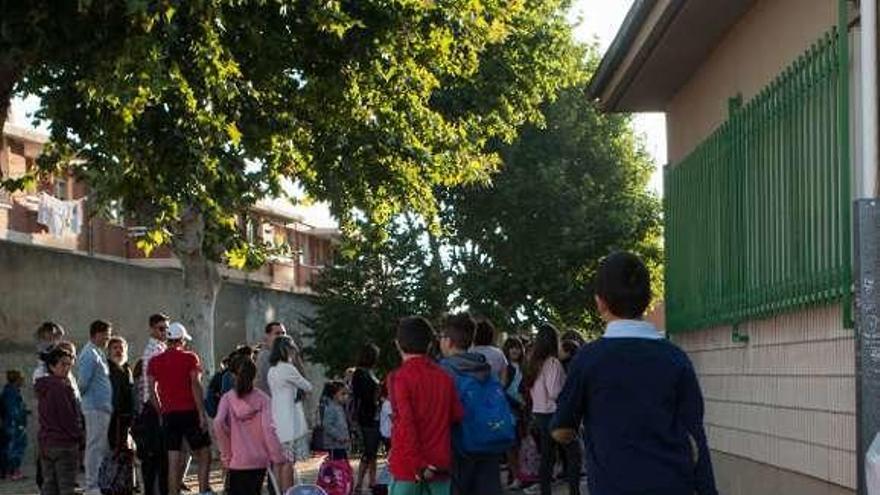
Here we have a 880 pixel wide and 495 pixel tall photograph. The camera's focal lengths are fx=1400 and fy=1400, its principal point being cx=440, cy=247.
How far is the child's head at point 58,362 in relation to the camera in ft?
42.4

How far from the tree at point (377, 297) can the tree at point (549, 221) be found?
3.49 feet

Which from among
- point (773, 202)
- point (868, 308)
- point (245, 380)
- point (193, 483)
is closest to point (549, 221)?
point (193, 483)

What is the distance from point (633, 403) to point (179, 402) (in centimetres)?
960

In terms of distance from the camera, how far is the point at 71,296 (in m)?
26.9

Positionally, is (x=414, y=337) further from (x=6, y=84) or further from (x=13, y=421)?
(x=13, y=421)

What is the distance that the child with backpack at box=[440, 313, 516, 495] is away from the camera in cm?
859

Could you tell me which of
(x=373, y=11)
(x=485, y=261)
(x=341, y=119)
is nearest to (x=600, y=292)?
(x=373, y=11)

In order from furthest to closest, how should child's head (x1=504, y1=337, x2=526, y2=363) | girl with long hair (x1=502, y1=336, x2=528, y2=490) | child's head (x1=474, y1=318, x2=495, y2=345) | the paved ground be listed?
the paved ground < child's head (x1=504, y1=337, x2=526, y2=363) < girl with long hair (x1=502, y1=336, x2=528, y2=490) < child's head (x1=474, y1=318, x2=495, y2=345)

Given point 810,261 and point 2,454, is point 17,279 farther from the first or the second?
point 810,261

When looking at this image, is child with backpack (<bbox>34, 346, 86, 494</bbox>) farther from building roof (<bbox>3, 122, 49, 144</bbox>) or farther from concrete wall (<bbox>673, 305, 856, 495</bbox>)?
building roof (<bbox>3, 122, 49, 144</bbox>)

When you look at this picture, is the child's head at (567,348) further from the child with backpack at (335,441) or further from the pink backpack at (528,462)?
the child with backpack at (335,441)

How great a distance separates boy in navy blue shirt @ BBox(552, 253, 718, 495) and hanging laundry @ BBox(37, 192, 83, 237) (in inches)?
1261

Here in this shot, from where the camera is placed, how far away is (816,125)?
7781 mm

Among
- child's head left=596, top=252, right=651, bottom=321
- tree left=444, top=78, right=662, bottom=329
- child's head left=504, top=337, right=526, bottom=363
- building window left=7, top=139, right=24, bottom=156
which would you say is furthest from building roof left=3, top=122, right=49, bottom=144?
child's head left=596, top=252, right=651, bottom=321
